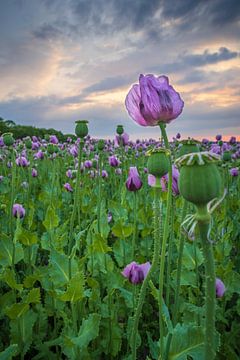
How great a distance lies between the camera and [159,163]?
3.74 feet

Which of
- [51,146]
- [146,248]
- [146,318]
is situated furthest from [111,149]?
[146,318]

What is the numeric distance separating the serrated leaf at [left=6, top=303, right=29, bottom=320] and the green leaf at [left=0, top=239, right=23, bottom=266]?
1.49ft

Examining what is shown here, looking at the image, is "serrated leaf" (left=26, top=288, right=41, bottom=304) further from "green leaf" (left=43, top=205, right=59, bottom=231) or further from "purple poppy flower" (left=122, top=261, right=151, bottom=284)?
"green leaf" (left=43, top=205, right=59, bottom=231)

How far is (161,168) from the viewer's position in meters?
1.14

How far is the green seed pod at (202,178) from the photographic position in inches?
27.3

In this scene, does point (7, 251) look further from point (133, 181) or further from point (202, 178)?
point (202, 178)

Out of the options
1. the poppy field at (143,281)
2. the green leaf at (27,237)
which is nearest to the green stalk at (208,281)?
the poppy field at (143,281)

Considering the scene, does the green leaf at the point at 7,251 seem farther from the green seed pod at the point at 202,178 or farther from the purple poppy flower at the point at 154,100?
the green seed pod at the point at 202,178

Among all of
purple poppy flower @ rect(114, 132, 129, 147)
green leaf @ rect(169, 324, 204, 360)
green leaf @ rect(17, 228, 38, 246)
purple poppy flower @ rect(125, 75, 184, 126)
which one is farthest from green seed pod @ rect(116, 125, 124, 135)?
green leaf @ rect(169, 324, 204, 360)

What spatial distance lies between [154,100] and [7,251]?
136 centimetres

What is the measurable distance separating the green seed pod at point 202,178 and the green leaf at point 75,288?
2.87 ft

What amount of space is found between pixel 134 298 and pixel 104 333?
0.24 meters

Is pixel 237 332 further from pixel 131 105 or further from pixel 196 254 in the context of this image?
pixel 131 105

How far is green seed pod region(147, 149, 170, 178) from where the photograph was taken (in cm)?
114
